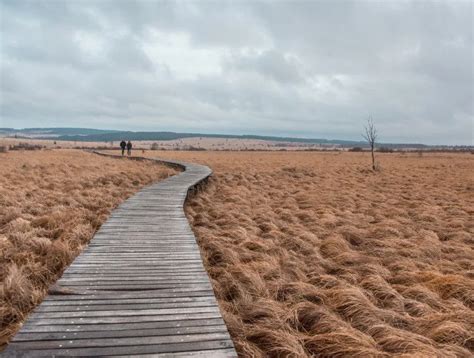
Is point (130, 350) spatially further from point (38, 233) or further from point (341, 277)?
point (38, 233)

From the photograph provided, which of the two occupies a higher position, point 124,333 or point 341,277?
point 124,333

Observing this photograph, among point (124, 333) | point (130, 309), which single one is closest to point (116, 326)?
point (124, 333)

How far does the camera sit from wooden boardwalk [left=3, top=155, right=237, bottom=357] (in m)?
3.07

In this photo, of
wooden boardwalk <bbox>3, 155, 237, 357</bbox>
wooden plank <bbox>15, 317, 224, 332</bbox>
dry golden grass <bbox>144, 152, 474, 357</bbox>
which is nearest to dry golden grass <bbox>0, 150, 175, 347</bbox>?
wooden boardwalk <bbox>3, 155, 237, 357</bbox>

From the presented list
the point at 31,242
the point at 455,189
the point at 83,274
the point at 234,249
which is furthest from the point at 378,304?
the point at 455,189

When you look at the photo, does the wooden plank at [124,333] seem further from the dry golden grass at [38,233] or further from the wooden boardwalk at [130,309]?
the dry golden grass at [38,233]

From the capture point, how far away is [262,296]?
5.29 metres

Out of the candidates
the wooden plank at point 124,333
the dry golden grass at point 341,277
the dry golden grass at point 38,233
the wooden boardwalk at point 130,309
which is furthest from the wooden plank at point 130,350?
the dry golden grass at point 38,233

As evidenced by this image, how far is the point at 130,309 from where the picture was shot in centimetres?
376

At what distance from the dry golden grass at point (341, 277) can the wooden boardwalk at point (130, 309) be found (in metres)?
0.63

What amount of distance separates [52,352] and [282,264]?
450cm

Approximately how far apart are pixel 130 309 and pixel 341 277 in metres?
3.91

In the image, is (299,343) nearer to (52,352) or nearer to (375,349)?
(375,349)

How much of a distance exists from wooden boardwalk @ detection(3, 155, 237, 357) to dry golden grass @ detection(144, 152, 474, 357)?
2.07 feet
